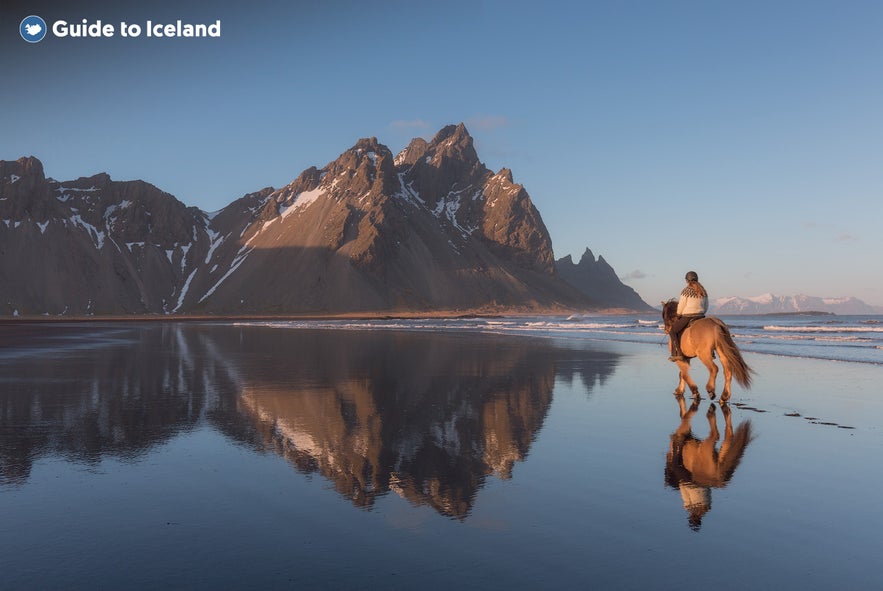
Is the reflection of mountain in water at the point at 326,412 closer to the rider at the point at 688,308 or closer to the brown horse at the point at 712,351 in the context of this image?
the rider at the point at 688,308

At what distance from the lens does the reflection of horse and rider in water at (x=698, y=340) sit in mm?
15938

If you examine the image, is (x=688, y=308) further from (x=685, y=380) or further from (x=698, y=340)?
(x=685, y=380)

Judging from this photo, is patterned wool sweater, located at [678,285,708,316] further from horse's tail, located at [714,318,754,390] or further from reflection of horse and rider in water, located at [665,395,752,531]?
reflection of horse and rider in water, located at [665,395,752,531]

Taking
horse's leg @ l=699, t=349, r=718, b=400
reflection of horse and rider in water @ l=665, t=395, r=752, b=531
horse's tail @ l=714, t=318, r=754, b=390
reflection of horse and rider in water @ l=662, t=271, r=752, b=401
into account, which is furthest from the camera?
horse's leg @ l=699, t=349, r=718, b=400

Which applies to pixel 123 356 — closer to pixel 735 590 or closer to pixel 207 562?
pixel 207 562

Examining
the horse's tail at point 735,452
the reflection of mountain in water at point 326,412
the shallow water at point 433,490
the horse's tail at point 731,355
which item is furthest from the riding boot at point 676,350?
the horse's tail at point 735,452

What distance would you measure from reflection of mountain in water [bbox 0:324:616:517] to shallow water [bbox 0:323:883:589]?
0.08 meters

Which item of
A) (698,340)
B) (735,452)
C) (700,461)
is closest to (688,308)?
(698,340)

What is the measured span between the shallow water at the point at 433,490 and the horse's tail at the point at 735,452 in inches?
2.5

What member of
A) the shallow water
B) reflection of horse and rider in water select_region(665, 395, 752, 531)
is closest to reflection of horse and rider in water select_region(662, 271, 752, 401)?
the shallow water

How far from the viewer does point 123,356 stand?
3062 cm

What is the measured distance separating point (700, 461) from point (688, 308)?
790cm

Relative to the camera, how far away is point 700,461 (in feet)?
33.1

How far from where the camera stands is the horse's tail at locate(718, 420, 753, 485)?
928 cm
